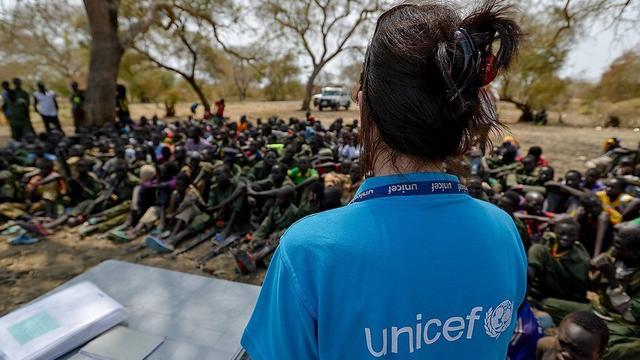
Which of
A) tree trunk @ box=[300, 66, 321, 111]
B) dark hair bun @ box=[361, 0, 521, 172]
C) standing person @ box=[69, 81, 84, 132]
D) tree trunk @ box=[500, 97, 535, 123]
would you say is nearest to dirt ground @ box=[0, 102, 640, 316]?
dark hair bun @ box=[361, 0, 521, 172]

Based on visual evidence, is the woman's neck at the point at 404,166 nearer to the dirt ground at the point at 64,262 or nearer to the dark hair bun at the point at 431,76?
the dark hair bun at the point at 431,76

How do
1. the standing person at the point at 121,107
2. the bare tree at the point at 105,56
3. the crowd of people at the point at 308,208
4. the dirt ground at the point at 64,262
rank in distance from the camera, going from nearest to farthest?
1. the crowd of people at the point at 308,208
2. the dirt ground at the point at 64,262
3. the bare tree at the point at 105,56
4. the standing person at the point at 121,107

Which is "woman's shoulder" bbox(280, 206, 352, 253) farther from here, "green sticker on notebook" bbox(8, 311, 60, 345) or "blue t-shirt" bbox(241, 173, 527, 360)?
"green sticker on notebook" bbox(8, 311, 60, 345)

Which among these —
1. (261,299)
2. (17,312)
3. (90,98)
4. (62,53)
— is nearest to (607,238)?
(261,299)

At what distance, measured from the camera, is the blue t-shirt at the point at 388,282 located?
1.60 ft

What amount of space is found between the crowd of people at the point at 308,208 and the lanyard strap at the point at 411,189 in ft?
5.37

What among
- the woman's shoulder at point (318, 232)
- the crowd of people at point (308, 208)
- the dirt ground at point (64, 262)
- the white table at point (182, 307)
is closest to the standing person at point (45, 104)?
the crowd of people at point (308, 208)

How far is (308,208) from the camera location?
14.6ft

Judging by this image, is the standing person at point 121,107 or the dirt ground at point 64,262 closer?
the dirt ground at point 64,262

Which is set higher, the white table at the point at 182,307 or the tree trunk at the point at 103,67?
the tree trunk at the point at 103,67

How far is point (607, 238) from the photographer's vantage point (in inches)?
136

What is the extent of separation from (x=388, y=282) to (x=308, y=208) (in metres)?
3.97

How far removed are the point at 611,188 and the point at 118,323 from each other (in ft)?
15.5

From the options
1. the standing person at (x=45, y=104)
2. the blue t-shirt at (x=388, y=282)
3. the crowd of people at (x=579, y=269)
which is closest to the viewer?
the blue t-shirt at (x=388, y=282)
